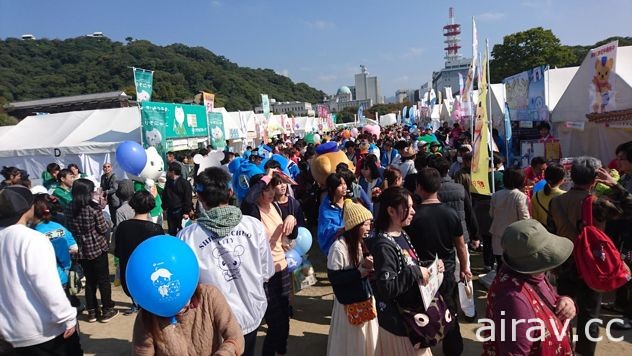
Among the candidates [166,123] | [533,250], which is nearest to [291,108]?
[166,123]

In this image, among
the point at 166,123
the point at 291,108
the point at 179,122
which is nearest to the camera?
the point at 166,123

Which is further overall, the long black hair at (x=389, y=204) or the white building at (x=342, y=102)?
the white building at (x=342, y=102)

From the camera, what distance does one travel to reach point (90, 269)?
14.7ft

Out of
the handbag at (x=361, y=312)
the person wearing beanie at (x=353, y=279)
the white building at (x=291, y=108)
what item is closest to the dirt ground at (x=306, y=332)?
the person wearing beanie at (x=353, y=279)

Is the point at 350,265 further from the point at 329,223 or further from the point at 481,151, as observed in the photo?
the point at 481,151

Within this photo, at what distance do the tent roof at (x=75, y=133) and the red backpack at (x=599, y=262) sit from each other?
11216 mm

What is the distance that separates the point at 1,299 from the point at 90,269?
2.44 meters

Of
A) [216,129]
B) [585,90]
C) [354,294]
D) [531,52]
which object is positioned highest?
[531,52]

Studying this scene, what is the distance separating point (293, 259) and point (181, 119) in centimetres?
966

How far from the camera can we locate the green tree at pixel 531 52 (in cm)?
4312

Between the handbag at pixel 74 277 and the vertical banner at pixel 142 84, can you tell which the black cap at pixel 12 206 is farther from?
the vertical banner at pixel 142 84

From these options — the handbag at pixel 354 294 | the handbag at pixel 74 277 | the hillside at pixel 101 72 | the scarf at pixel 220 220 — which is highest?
the hillside at pixel 101 72

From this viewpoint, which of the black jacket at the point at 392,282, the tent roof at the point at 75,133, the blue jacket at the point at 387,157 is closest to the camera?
the black jacket at the point at 392,282

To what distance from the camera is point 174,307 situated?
1.57 meters
